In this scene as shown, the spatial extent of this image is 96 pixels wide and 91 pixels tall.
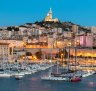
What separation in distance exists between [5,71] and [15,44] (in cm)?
2372

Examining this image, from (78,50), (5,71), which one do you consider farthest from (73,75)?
(78,50)

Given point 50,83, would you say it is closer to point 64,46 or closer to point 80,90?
point 80,90

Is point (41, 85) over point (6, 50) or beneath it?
beneath

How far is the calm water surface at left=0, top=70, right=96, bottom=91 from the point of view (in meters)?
27.9

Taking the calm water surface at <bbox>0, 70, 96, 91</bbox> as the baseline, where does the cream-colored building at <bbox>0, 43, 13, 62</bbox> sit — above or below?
above

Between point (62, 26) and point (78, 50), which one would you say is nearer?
point (78, 50)

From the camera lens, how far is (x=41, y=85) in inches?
1141

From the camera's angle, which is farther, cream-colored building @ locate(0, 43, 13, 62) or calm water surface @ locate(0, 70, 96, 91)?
cream-colored building @ locate(0, 43, 13, 62)

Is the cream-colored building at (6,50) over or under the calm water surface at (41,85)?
over

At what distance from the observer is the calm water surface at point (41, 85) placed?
2794cm

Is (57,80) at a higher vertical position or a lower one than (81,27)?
lower

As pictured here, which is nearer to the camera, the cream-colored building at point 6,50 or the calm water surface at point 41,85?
the calm water surface at point 41,85

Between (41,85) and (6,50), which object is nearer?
(41,85)

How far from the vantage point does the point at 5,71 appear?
33188mm
